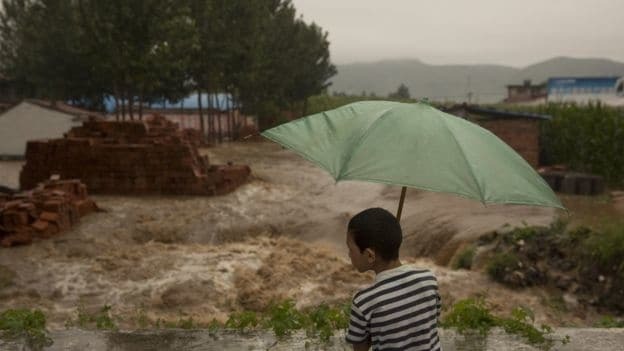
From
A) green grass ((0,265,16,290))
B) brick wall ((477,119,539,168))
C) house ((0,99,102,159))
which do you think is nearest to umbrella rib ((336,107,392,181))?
green grass ((0,265,16,290))

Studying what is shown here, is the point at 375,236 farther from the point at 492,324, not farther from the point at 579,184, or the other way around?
the point at 579,184

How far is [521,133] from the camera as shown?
1903cm

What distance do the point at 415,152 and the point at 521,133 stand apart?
17754 millimetres

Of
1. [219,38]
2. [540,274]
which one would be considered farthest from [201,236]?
[219,38]

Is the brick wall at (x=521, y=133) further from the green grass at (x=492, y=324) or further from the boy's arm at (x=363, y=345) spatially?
the boy's arm at (x=363, y=345)

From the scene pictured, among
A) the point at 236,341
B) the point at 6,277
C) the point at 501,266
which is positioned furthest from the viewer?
the point at 6,277

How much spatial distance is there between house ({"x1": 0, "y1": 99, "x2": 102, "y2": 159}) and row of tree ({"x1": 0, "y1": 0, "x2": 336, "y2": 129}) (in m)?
2.61

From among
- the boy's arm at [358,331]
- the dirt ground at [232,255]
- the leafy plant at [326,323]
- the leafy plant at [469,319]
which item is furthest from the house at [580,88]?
the boy's arm at [358,331]

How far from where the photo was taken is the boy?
214 cm

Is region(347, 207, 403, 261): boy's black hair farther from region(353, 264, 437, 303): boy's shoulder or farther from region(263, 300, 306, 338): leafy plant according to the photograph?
region(263, 300, 306, 338): leafy plant

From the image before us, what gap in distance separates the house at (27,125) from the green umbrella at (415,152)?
22.7 metres

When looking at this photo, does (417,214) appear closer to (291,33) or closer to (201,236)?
(201,236)

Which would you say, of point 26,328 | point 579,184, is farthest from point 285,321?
point 579,184

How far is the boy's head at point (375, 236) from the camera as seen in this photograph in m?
2.14
